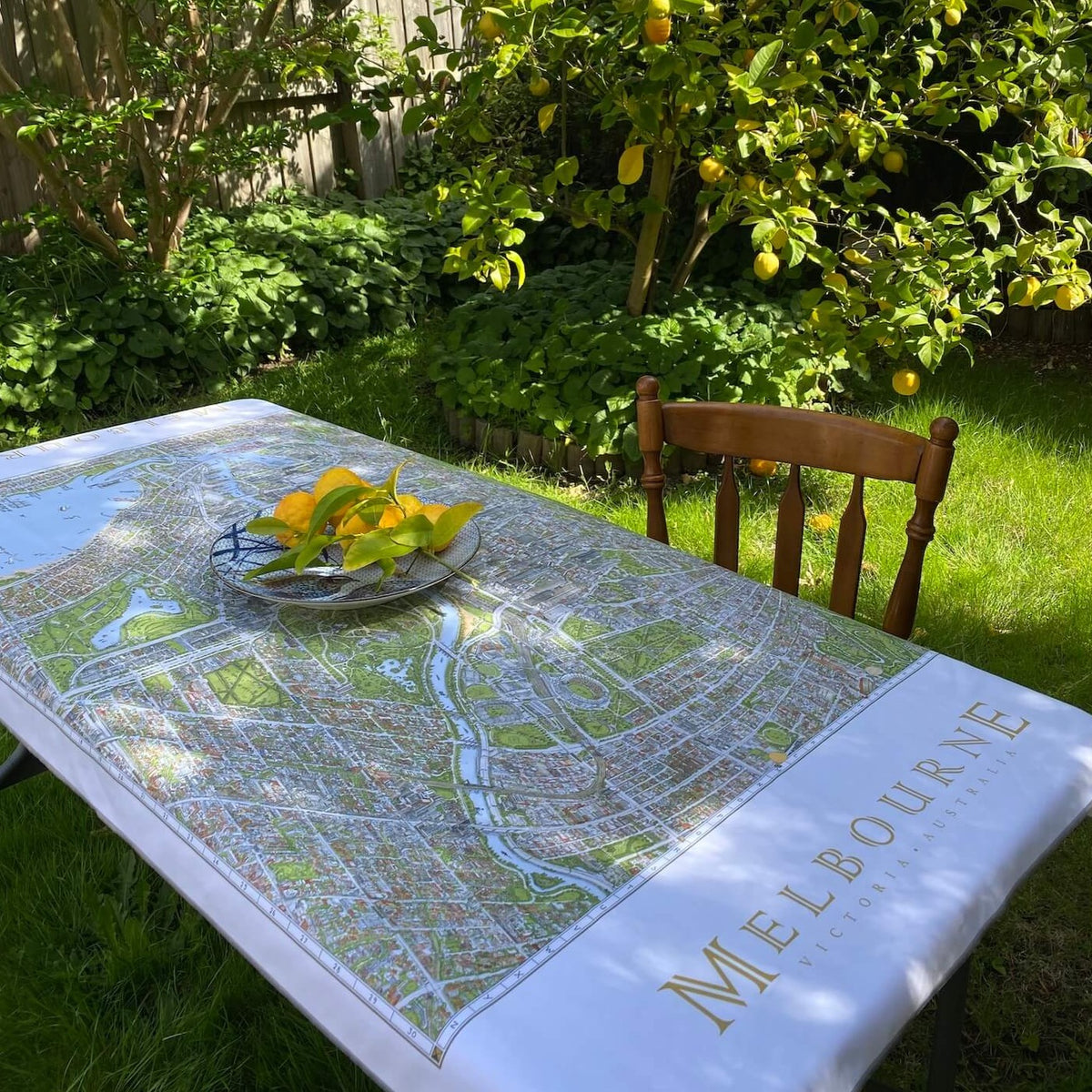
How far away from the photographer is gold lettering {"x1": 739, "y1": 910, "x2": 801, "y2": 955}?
87cm

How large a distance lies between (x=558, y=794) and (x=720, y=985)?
27cm

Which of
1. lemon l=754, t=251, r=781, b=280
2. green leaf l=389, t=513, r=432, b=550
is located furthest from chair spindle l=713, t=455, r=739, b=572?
green leaf l=389, t=513, r=432, b=550

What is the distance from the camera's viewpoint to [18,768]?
7.42ft

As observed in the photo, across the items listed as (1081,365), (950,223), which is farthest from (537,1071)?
Result: (1081,365)

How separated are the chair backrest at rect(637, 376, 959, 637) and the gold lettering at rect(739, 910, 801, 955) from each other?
2.89 ft

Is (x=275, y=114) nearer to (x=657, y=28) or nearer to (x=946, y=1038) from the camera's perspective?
(x=657, y=28)

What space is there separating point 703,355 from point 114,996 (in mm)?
3008

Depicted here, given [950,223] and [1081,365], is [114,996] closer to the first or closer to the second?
[950,223]

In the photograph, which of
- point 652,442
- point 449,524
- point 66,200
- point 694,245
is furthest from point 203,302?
point 449,524

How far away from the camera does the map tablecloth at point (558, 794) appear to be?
82cm

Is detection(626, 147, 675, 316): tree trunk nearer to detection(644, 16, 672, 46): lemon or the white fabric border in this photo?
detection(644, 16, 672, 46): lemon

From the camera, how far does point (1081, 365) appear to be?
516cm

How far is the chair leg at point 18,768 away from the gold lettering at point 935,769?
187 centimetres

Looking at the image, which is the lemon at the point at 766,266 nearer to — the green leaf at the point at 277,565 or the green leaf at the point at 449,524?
the green leaf at the point at 449,524
